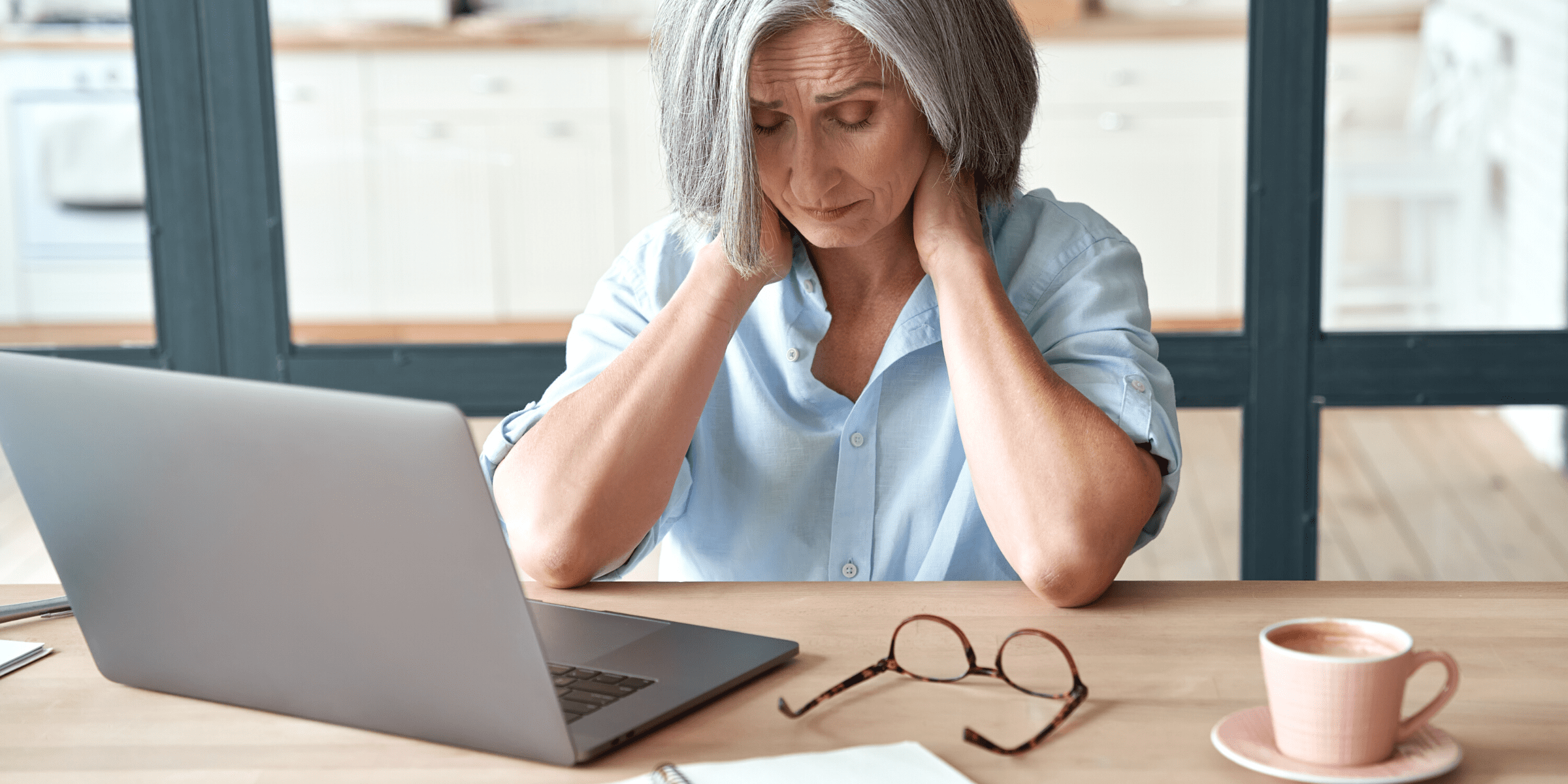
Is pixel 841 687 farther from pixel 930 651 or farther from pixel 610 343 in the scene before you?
pixel 610 343

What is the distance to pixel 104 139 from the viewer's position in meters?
2.06

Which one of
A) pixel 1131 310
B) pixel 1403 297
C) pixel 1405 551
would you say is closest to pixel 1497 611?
pixel 1131 310

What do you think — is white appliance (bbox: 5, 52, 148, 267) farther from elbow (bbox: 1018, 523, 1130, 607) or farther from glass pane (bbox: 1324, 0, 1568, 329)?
glass pane (bbox: 1324, 0, 1568, 329)

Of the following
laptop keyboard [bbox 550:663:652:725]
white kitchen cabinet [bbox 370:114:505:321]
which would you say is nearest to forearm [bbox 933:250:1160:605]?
laptop keyboard [bbox 550:663:652:725]

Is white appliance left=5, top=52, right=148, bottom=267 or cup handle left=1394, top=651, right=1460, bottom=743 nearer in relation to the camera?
cup handle left=1394, top=651, right=1460, bottom=743

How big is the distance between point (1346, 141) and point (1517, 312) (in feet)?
1.19

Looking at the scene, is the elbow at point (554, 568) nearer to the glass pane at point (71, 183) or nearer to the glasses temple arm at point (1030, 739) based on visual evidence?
the glasses temple arm at point (1030, 739)

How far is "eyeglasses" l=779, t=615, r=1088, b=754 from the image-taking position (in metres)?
0.78

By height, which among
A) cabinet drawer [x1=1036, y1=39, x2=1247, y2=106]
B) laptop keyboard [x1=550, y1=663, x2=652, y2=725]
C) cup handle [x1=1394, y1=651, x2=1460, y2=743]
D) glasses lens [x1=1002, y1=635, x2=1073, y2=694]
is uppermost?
cabinet drawer [x1=1036, y1=39, x2=1247, y2=106]

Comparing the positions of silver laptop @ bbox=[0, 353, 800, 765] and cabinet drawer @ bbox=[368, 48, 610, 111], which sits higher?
cabinet drawer @ bbox=[368, 48, 610, 111]

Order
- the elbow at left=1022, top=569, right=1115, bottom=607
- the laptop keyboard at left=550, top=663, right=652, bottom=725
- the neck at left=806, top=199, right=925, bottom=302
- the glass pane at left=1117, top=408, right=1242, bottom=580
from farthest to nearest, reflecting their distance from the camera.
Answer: the glass pane at left=1117, top=408, right=1242, bottom=580 < the neck at left=806, top=199, right=925, bottom=302 < the elbow at left=1022, top=569, right=1115, bottom=607 < the laptop keyboard at left=550, top=663, right=652, bottom=725

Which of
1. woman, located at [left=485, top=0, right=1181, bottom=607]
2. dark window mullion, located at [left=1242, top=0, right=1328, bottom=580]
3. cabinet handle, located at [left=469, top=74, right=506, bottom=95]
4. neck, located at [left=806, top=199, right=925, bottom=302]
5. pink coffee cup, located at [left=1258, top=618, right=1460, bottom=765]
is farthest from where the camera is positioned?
cabinet handle, located at [left=469, top=74, right=506, bottom=95]

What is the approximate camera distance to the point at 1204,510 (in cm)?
222

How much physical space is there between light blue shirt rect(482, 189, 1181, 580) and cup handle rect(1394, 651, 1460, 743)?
1.78ft
